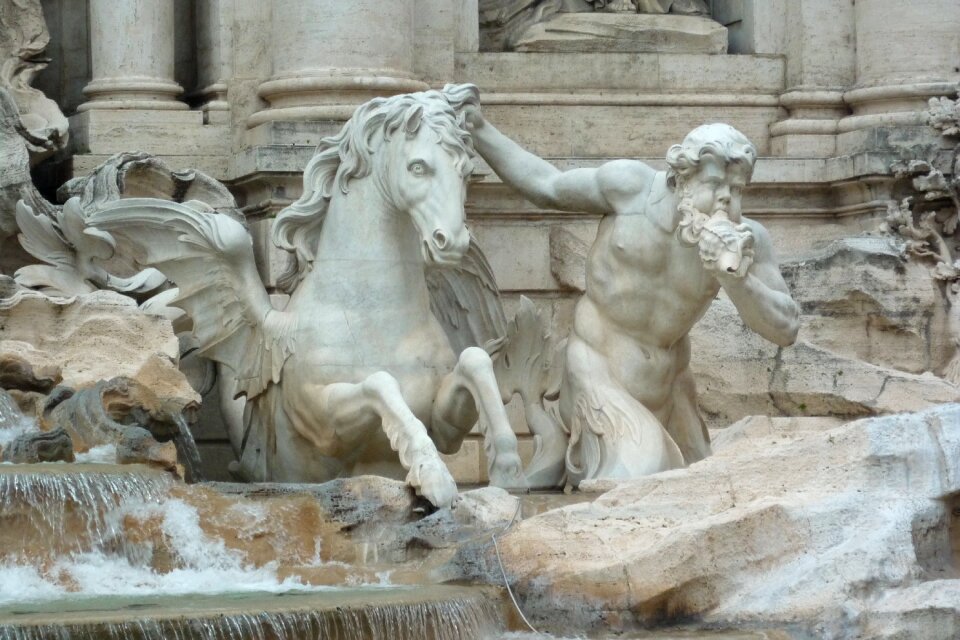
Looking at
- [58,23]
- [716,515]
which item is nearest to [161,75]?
[58,23]

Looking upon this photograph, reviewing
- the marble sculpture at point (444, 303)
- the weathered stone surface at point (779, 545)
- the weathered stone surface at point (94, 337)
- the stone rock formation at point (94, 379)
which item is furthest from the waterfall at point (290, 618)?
the weathered stone surface at point (94, 337)

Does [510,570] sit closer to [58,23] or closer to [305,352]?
[305,352]

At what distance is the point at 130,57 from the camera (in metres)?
12.1

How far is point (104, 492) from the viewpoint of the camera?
26.9ft

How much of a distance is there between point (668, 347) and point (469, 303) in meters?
0.89

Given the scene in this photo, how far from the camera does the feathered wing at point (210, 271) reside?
9.78m

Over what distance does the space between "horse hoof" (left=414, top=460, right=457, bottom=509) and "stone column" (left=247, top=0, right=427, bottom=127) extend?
352cm

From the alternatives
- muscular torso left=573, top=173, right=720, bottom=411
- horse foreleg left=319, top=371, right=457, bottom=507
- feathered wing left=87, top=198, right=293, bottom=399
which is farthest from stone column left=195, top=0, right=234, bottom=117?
horse foreleg left=319, top=371, right=457, bottom=507

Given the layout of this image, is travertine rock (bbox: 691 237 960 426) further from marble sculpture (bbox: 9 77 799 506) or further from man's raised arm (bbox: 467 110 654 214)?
man's raised arm (bbox: 467 110 654 214)

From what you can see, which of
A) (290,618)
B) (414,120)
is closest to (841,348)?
(414,120)

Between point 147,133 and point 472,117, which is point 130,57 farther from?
point 472,117

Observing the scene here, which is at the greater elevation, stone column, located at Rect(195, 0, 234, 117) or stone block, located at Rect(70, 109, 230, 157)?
stone column, located at Rect(195, 0, 234, 117)

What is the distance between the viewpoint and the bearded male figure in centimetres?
921

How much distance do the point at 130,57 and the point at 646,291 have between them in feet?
11.9
